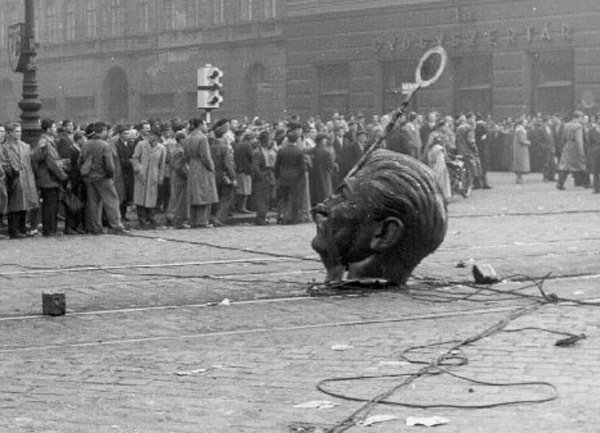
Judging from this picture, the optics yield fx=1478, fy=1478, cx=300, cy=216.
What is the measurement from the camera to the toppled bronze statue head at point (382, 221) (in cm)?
1335

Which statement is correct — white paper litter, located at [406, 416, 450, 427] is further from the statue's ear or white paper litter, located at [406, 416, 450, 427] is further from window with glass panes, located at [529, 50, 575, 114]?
window with glass panes, located at [529, 50, 575, 114]

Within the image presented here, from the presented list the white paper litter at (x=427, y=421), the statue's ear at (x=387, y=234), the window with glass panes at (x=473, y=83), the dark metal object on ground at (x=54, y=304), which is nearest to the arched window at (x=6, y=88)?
the window with glass panes at (x=473, y=83)

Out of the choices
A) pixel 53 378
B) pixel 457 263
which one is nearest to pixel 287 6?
pixel 457 263

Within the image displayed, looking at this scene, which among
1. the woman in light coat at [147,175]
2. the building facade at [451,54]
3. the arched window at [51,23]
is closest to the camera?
the woman in light coat at [147,175]

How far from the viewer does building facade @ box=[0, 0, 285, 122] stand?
50.4m

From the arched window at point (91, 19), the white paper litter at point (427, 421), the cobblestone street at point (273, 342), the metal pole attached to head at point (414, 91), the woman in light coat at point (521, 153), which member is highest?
the arched window at point (91, 19)

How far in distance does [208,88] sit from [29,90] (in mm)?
3118

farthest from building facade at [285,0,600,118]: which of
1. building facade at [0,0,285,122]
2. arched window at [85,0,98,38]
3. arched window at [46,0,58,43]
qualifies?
arched window at [46,0,58,43]

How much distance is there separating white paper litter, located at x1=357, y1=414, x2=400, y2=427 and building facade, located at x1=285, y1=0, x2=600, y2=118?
33.0m

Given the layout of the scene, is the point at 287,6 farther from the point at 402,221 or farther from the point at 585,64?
the point at 402,221

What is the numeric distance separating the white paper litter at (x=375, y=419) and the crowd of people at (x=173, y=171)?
42.4 ft

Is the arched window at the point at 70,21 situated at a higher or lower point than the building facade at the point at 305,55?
higher

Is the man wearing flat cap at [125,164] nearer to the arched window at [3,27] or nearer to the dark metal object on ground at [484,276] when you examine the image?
the dark metal object on ground at [484,276]

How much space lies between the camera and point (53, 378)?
913 centimetres
